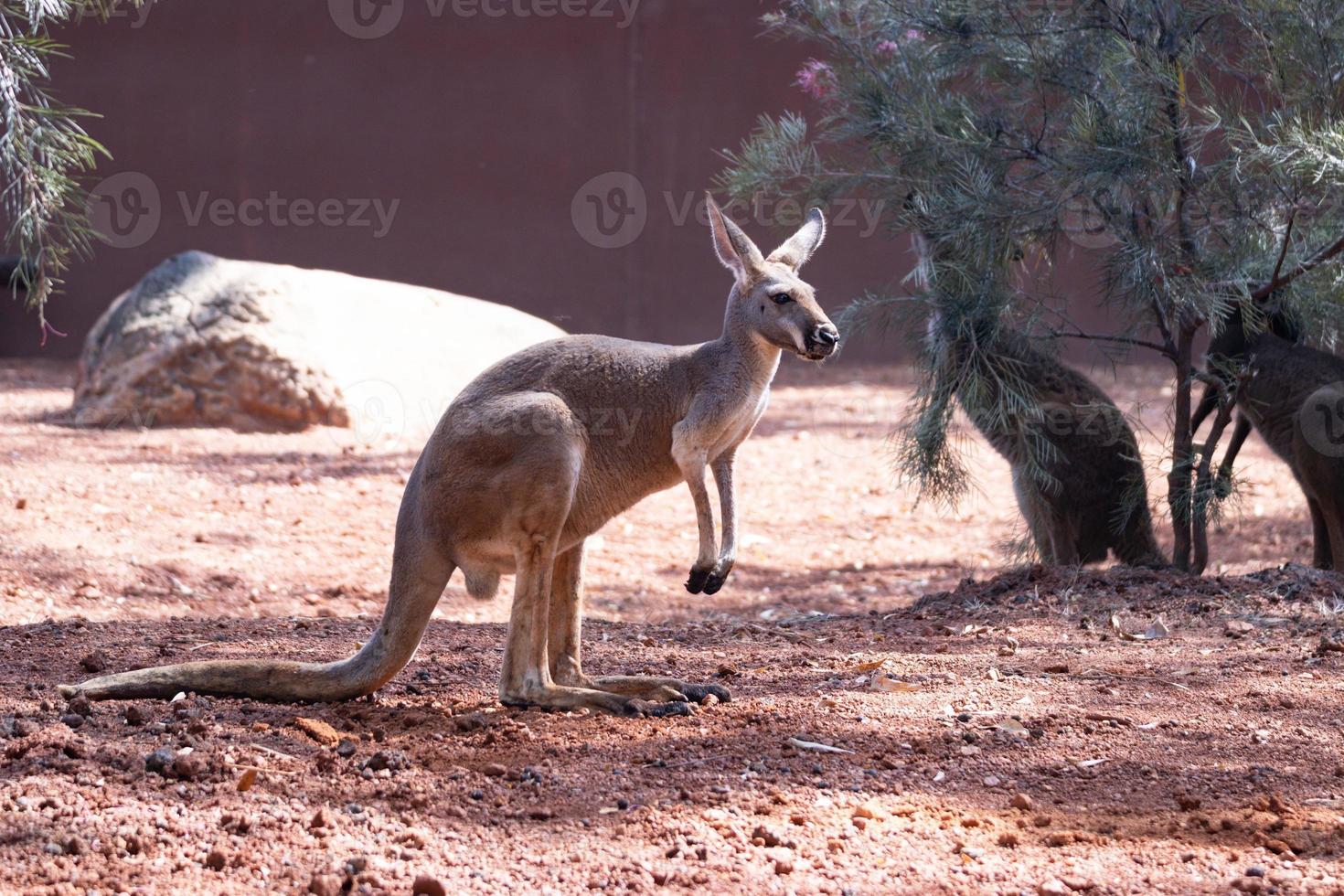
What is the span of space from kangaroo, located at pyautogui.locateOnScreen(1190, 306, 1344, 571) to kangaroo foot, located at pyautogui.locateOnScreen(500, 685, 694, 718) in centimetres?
289

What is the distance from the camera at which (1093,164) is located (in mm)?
4816

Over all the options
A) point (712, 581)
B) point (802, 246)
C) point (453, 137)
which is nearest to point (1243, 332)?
point (802, 246)

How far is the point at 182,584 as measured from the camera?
5.89 meters

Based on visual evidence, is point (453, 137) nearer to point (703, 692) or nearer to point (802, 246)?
point (802, 246)

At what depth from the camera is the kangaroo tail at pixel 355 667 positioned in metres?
3.64

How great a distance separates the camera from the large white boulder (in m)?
8.48

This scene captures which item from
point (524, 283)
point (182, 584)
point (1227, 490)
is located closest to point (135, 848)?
point (182, 584)

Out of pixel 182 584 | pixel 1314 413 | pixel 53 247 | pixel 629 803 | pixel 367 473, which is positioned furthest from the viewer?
pixel 367 473

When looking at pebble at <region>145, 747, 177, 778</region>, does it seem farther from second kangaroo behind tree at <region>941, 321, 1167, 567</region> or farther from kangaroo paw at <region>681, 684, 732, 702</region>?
second kangaroo behind tree at <region>941, 321, 1167, 567</region>

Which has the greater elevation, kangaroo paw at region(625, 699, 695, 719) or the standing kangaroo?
the standing kangaroo

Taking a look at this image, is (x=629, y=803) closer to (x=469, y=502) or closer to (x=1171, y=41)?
(x=469, y=502)

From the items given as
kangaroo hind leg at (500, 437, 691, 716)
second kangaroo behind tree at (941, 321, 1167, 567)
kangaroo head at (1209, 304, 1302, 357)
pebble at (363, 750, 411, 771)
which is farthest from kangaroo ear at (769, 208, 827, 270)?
kangaroo head at (1209, 304, 1302, 357)

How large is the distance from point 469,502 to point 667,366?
28.4 inches

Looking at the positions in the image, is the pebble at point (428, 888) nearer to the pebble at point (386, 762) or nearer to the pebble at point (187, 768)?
the pebble at point (386, 762)
